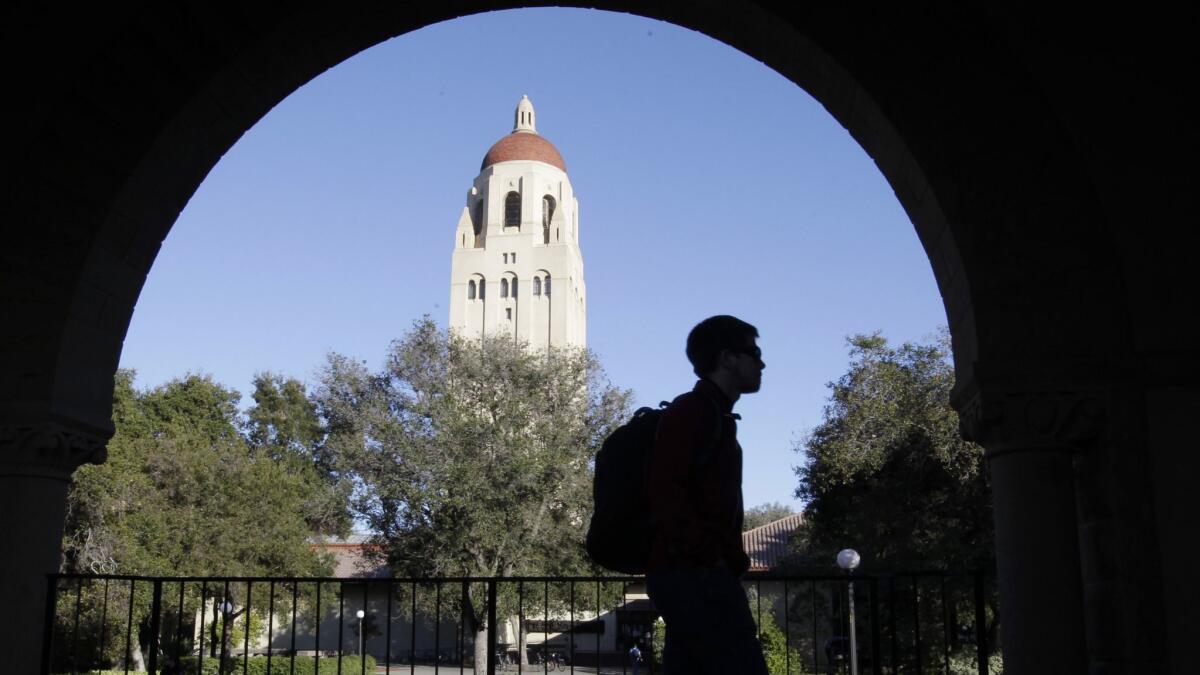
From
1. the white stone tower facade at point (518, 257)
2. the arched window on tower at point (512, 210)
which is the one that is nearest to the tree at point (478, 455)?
the white stone tower facade at point (518, 257)

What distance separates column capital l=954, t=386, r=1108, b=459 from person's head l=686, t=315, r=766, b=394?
1623 mm

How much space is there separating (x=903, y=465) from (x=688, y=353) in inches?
839

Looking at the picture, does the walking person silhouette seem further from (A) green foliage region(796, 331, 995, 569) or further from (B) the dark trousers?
(A) green foliage region(796, 331, 995, 569)

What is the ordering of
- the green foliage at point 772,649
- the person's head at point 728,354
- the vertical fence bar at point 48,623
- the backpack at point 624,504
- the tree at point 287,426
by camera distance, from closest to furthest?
the backpack at point 624,504
the person's head at point 728,354
the vertical fence bar at point 48,623
the green foliage at point 772,649
the tree at point 287,426

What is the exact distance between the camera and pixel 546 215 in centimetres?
6938

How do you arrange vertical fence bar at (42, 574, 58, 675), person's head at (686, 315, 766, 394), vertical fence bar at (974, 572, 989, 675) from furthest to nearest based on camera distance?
1. vertical fence bar at (42, 574, 58, 675)
2. vertical fence bar at (974, 572, 989, 675)
3. person's head at (686, 315, 766, 394)

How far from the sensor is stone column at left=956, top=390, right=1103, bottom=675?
4.25m

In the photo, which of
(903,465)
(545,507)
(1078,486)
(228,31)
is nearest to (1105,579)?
(1078,486)

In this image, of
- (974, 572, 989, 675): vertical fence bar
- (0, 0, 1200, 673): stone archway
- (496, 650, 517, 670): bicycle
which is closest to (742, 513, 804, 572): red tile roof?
(496, 650, 517, 670): bicycle

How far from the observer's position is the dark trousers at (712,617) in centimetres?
283

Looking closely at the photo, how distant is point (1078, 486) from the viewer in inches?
179

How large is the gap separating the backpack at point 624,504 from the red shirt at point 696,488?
7 cm

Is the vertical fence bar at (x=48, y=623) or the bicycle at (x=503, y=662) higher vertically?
the vertical fence bar at (x=48, y=623)

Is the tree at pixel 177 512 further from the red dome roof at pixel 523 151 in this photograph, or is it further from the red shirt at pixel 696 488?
the red dome roof at pixel 523 151
